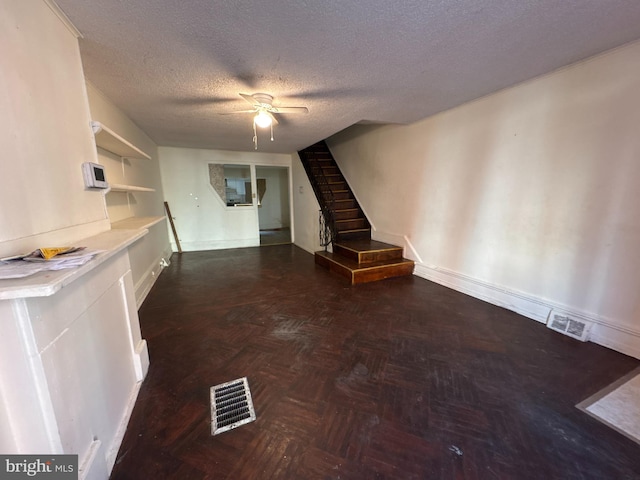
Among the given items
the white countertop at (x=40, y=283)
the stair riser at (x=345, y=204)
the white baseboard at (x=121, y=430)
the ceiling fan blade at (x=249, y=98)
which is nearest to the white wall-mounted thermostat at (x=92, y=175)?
the white countertop at (x=40, y=283)

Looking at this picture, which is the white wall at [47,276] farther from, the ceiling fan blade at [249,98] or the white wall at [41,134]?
the ceiling fan blade at [249,98]

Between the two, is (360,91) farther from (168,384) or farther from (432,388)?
(168,384)

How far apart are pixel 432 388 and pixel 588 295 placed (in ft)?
6.38

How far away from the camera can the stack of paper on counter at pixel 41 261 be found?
767 mm

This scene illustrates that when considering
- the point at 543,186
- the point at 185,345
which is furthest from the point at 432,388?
the point at 543,186

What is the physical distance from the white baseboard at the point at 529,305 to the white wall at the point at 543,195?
11 mm

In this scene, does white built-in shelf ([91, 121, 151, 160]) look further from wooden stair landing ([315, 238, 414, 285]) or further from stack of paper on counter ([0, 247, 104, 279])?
wooden stair landing ([315, 238, 414, 285])

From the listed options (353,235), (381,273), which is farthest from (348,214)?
(381,273)

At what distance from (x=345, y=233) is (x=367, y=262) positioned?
3.54ft

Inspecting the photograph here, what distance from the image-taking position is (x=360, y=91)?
267cm

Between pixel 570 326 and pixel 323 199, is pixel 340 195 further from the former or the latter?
pixel 570 326

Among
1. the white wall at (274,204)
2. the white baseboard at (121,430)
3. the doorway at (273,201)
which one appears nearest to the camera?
the white baseboard at (121,430)

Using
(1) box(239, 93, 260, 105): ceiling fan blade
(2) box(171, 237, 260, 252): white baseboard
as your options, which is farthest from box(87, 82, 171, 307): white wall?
(1) box(239, 93, 260, 105): ceiling fan blade

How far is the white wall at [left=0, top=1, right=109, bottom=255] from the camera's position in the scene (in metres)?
0.99
